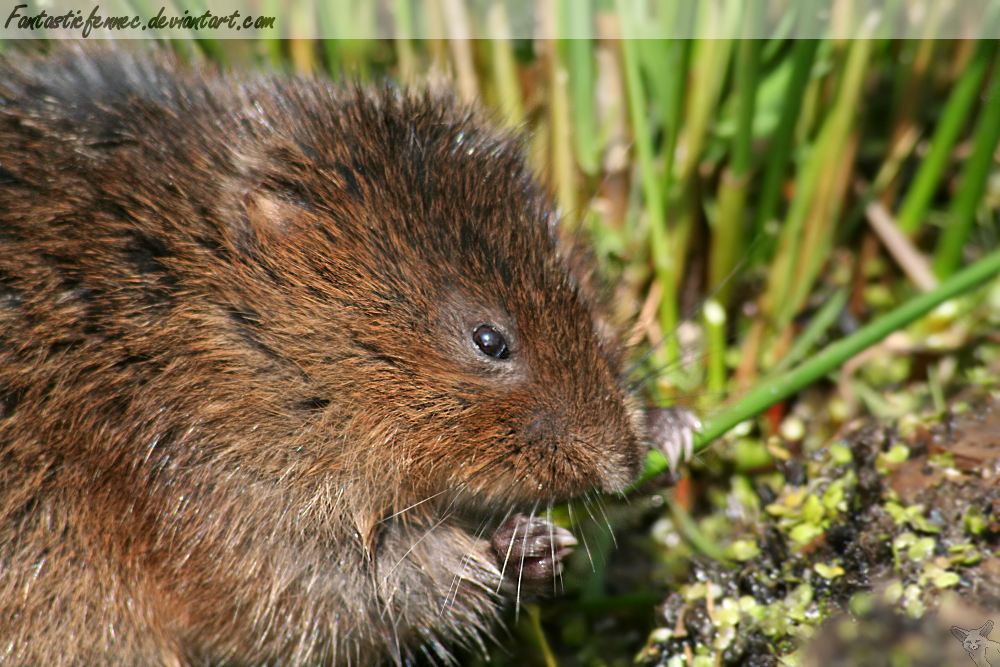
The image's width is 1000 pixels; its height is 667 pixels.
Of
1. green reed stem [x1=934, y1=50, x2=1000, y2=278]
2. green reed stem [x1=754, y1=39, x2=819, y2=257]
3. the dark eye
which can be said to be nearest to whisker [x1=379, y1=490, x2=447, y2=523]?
the dark eye

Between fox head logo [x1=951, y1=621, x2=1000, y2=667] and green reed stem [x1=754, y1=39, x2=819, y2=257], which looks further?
green reed stem [x1=754, y1=39, x2=819, y2=257]

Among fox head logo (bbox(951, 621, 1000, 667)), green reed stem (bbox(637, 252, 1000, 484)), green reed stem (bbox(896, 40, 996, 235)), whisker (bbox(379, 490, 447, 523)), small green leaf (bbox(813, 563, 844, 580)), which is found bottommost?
fox head logo (bbox(951, 621, 1000, 667))

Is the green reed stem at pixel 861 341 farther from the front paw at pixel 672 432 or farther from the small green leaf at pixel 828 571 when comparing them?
the small green leaf at pixel 828 571

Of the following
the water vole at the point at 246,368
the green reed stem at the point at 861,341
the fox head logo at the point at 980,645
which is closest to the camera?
the fox head logo at the point at 980,645

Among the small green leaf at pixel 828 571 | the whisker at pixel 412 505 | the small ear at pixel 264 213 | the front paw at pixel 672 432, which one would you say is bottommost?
the small green leaf at pixel 828 571

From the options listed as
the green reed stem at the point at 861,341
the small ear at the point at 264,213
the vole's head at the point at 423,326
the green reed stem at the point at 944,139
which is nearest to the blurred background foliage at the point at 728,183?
the green reed stem at the point at 944,139

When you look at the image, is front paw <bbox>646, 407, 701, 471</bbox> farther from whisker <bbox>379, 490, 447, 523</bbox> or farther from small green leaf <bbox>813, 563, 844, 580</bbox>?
whisker <bbox>379, 490, 447, 523</bbox>

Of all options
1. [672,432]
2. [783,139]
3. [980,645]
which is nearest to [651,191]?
[783,139]
